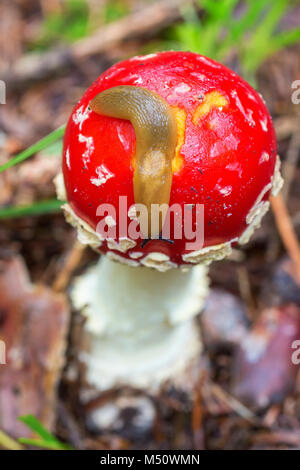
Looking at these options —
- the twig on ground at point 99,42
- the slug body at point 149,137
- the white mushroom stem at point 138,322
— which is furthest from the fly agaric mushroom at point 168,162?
the twig on ground at point 99,42

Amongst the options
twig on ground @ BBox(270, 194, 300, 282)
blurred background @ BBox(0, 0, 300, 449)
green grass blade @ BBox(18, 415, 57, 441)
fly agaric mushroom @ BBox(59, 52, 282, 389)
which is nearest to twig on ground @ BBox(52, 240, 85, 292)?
blurred background @ BBox(0, 0, 300, 449)

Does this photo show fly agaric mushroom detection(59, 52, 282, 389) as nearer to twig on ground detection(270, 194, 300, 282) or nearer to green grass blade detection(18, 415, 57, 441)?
green grass blade detection(18, 415, 57, 441)

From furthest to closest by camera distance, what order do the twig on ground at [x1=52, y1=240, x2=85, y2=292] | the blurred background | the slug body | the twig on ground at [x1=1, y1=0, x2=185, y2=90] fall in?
1. the twig on ground at [x1=1, y1=0, x2=185, y2=90]
2. the twig on ground at [x1=52, y1=240, x2=85, y2=292]
3. the blurred background
4. the slug body

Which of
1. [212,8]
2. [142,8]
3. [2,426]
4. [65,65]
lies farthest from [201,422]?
[142,8]

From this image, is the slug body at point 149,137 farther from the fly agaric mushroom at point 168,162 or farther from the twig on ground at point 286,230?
the twig on ground at point 286,230

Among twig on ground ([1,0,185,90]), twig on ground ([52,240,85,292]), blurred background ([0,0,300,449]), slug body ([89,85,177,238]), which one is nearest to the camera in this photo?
slug body ([89,85,177,238])

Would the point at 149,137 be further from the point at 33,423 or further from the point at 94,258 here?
the point at 94,258

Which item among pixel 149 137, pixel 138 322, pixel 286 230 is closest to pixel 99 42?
pixel 286 230

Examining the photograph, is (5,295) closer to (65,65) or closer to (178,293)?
(178,293)

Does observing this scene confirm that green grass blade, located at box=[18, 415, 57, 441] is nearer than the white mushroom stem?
Yes
